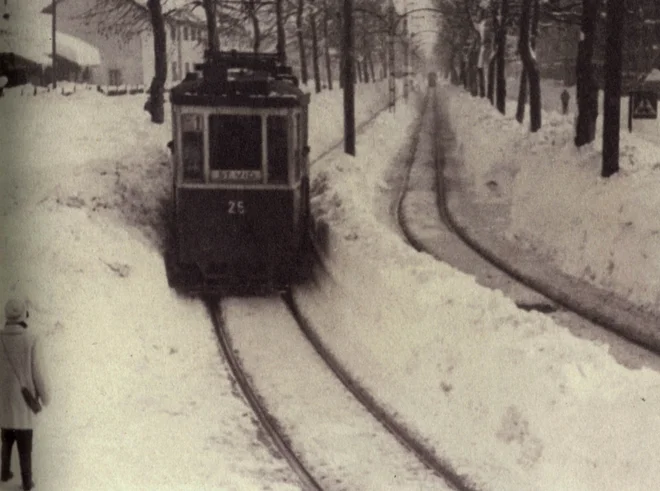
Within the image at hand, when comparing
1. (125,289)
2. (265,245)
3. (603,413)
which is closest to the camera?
(603,413)

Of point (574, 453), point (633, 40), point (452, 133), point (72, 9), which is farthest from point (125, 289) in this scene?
point (452, 133)

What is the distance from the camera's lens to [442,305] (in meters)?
10.4

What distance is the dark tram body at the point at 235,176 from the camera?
41.6 feet

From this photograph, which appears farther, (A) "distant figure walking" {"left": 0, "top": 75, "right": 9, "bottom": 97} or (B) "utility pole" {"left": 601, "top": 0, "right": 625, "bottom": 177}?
(B) "utility pole" {"left": 601, "top": 0, "right": 625, "bottom": 177}

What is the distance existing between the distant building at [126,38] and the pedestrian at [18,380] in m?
13.6

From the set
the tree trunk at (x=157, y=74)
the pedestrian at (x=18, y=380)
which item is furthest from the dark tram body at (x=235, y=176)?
the pedestrian at (x=18, y=380)

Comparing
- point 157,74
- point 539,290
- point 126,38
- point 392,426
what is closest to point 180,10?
point 126,38

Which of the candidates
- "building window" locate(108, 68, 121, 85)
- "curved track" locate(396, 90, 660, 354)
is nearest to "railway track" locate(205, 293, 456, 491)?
"curved track" locate(396, 90, 660, 354)

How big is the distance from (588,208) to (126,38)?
13257mm

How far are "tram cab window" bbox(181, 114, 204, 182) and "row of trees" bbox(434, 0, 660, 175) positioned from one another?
6716 mm

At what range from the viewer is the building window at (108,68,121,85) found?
23623 millimetres

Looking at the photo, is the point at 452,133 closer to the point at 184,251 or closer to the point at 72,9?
the point at 72,9

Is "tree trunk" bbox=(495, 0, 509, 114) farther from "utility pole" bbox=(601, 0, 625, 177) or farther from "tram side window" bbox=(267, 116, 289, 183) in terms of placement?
"tram side window" bbox=(267, 116, 289, 183)

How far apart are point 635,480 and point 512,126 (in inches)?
897
